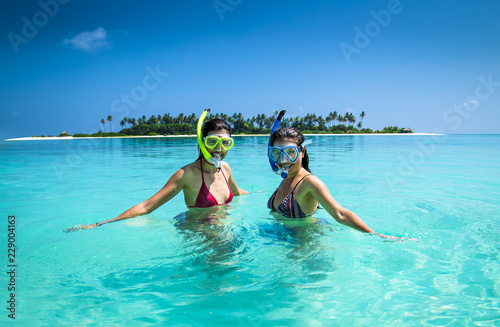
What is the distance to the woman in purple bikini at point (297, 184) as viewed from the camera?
3248 millimetres

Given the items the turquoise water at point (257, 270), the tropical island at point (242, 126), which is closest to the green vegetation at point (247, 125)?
the tropical island at point (242, 126)

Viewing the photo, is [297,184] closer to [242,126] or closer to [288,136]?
[288,136]

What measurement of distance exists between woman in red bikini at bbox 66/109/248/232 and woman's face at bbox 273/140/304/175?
0.75 m

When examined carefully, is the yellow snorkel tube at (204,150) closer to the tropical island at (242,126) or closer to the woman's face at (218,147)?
the woman's face at (218,147)

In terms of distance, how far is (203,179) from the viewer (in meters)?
4.18

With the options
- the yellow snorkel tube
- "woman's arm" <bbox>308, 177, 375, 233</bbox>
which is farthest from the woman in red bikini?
"woman's arm" <bbox>308, 177, 375, 233</bbox>

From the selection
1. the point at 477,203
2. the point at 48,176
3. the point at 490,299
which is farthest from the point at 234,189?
the point at 48,176

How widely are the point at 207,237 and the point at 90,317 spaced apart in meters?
1.52

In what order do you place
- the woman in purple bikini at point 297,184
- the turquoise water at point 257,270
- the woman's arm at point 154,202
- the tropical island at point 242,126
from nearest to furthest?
1. the turquoise water at point 257,270
2. the woman in purple bikini at point 297,184
3. the woman's arm at point 154,202
4. the tropical island at point 242,126

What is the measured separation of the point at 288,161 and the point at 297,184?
0.31 meters

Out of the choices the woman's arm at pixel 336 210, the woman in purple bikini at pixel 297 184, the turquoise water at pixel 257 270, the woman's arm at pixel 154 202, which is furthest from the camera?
the woman's arm at pixel 154 202

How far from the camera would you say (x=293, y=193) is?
Result: 12.1 feet

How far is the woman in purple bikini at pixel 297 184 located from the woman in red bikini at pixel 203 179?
2.37 feet

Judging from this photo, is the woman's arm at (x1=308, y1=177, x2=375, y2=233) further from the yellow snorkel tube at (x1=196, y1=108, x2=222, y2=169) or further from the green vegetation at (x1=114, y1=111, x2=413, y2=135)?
the green vegetation at (x1=114, y1=111, x2=413, y2=135)
